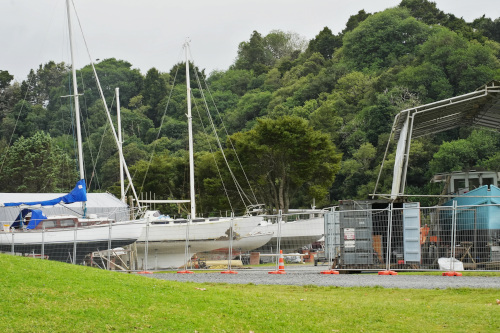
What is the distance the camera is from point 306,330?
1132 cm

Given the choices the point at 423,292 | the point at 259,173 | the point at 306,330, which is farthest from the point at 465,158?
the point at 306,330

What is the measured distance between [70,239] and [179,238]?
746cm

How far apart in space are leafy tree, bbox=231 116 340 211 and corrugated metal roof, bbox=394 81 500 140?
26428 millimetres

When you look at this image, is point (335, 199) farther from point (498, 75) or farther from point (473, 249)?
point (473, 249)

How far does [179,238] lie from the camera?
3700 centimetres

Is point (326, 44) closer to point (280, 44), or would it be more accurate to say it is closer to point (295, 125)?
point (280, 44)

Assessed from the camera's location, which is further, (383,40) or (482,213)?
(383,40)

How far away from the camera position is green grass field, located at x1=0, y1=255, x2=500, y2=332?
34.4 feet

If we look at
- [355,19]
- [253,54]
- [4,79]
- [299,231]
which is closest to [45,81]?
[4,79]

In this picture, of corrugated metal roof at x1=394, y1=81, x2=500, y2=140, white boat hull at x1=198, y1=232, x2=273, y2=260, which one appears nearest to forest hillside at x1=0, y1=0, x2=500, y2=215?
white boat hull at x1=198, y1=232, x2=273, y2=260

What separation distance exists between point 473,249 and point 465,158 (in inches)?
1645

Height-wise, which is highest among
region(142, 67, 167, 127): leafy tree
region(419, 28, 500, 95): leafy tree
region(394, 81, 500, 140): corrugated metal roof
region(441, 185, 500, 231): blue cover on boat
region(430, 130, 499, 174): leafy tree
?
region(142, 67, 167, 127): leafy tree

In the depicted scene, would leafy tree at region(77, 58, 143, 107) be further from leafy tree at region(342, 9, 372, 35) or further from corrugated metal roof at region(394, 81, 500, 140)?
corrugated metal roof at region(394, 81, 500, 140)

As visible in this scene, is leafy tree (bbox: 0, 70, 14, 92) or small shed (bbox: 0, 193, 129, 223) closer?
small shed (bbox: 0, 193, 129, 223)
